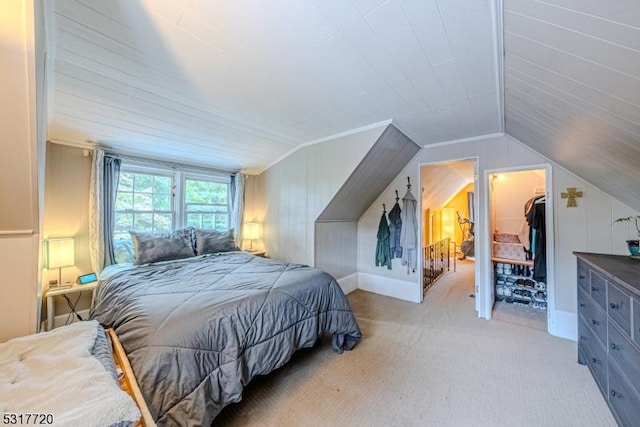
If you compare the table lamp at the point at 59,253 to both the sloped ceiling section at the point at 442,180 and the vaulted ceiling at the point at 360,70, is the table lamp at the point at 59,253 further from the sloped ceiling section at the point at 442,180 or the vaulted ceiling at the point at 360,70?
the sloped ceiling section at the point at 442,180

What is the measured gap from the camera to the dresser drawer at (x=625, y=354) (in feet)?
4.19

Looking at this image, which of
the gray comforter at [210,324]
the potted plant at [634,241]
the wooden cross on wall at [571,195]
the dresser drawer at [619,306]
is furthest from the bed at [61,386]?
the wooden cross on wall at [571,195]

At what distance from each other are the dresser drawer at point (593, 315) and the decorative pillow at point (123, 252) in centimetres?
439

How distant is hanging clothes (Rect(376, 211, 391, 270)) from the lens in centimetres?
402

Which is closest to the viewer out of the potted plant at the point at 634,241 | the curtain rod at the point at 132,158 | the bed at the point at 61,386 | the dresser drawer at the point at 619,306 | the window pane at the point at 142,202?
the bed at the point at 61,386

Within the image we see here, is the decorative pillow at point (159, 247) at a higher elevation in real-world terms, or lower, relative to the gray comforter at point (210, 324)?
higher

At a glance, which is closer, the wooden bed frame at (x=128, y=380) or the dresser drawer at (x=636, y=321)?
the wooden bed frame at (x=128, y=380)

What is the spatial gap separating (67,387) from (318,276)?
176 cm

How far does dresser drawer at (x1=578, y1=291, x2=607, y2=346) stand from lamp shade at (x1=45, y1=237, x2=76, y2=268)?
4610 mm

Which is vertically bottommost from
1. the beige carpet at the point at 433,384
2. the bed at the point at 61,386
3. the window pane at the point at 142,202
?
the beige carpet at the point at 433,384

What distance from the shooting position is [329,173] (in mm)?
3383

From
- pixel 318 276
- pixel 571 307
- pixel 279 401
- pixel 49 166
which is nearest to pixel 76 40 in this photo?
pixel 49 166

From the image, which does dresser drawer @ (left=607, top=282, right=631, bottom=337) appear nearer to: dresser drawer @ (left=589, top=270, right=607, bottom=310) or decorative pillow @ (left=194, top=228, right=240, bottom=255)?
dresser drawer @ (left=589, top=270, right=607, bottom=310)

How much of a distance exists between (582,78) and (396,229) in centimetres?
289
